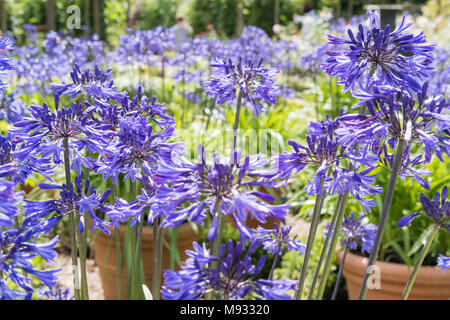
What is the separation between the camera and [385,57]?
1.39 meters

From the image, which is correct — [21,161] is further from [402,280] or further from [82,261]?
[402,280]

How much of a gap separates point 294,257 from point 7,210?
2.89m

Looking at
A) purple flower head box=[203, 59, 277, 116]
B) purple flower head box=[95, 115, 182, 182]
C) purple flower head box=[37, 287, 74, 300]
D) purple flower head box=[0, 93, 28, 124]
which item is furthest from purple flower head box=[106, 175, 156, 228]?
purple flower head box=[0, 93, 28, 124]

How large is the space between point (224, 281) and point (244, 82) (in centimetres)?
109

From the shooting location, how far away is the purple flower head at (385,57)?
1353 millimetres

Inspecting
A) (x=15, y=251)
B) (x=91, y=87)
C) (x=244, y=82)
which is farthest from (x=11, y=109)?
(x=15, y=251)

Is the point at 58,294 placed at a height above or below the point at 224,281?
below

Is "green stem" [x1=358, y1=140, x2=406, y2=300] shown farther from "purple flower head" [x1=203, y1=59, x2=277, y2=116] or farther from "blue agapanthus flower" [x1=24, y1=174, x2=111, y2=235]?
"blue agapanthus flower" [x1=24, y1=174, x2=111, y2=235]

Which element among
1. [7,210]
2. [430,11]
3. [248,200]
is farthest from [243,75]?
[430,11]

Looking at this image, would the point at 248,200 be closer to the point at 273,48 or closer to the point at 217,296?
the point at 217,296

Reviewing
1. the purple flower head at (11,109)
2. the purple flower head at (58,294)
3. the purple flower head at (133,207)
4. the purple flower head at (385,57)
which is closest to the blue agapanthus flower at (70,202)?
the purple flower head at (133,207)

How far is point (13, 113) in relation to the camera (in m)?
2.88

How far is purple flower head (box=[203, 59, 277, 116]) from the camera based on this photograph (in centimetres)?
188

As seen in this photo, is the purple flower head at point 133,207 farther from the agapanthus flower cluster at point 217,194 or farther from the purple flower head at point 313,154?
the purple flower head at point 313,154
